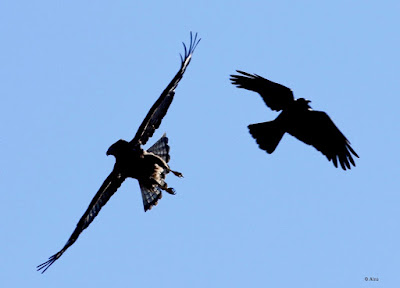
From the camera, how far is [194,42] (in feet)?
61.5

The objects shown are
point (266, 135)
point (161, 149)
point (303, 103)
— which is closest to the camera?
point (303, 103)

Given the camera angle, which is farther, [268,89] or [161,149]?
[161,149]

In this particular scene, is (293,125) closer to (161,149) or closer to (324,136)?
(324,136)

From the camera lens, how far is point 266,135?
18.3 meters

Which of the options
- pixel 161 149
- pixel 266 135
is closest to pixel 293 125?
pixel 266 135

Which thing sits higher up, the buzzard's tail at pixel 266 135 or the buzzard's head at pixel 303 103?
the buzzard's head at pixel 303 103

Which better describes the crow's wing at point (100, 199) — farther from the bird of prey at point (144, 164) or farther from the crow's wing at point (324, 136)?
A: the crow's wing at point (324, 136)

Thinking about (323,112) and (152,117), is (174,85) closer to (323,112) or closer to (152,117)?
(152,117)

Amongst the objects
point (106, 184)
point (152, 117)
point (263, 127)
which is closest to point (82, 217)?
point (106, 184)

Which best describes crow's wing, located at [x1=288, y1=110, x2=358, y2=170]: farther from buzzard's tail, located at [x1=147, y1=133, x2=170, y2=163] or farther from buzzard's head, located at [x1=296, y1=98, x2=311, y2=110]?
buzzard's tail, located at [x1=147, y1=133, x2=170, y2=163]

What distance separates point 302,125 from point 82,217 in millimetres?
3721

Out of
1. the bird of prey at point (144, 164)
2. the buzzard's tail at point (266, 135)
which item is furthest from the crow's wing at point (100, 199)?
the buzzard's tail at point (266, 135)

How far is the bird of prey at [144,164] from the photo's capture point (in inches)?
729

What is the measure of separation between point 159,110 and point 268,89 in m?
1.72
